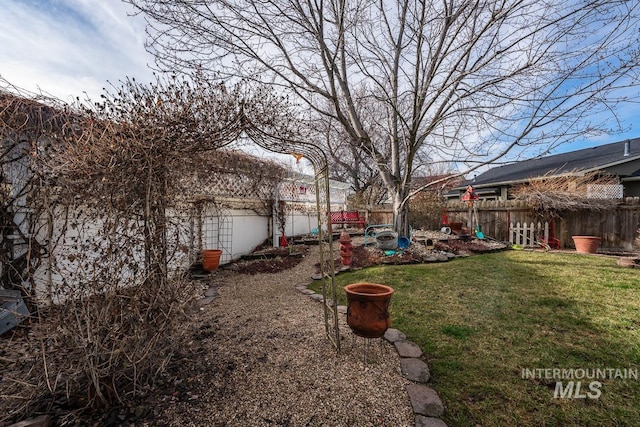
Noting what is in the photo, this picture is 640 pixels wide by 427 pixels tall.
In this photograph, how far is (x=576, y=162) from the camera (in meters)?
11.2

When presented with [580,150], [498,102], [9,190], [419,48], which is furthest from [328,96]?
[580,150]

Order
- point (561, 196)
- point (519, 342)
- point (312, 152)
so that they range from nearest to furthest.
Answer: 1. point (519, 342)
2. point (312, 152)
3. point (561, 196)

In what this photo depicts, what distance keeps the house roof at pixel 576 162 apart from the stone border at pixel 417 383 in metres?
9.58

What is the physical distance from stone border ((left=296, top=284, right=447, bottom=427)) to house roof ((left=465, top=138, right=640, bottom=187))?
9.58 m

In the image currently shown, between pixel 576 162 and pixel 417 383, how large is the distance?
550 inches

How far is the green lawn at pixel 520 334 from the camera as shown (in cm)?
165

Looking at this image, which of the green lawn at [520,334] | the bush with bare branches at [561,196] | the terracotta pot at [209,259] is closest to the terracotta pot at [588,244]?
the bush with bare branches at [561,196]

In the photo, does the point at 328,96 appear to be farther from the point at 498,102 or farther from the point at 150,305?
the point at 150,305

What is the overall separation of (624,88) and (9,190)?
739 centimetres

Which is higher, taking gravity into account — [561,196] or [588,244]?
[561,196]

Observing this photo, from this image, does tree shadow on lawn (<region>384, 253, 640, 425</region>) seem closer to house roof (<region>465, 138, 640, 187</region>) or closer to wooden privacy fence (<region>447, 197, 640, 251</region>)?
wooden privacy fence (<region>447, 197, 640, 251</region>)

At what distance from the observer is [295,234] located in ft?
27.3

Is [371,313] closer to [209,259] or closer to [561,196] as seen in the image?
[209,259]

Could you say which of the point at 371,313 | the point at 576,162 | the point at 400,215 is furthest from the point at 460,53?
the point at 576,162
